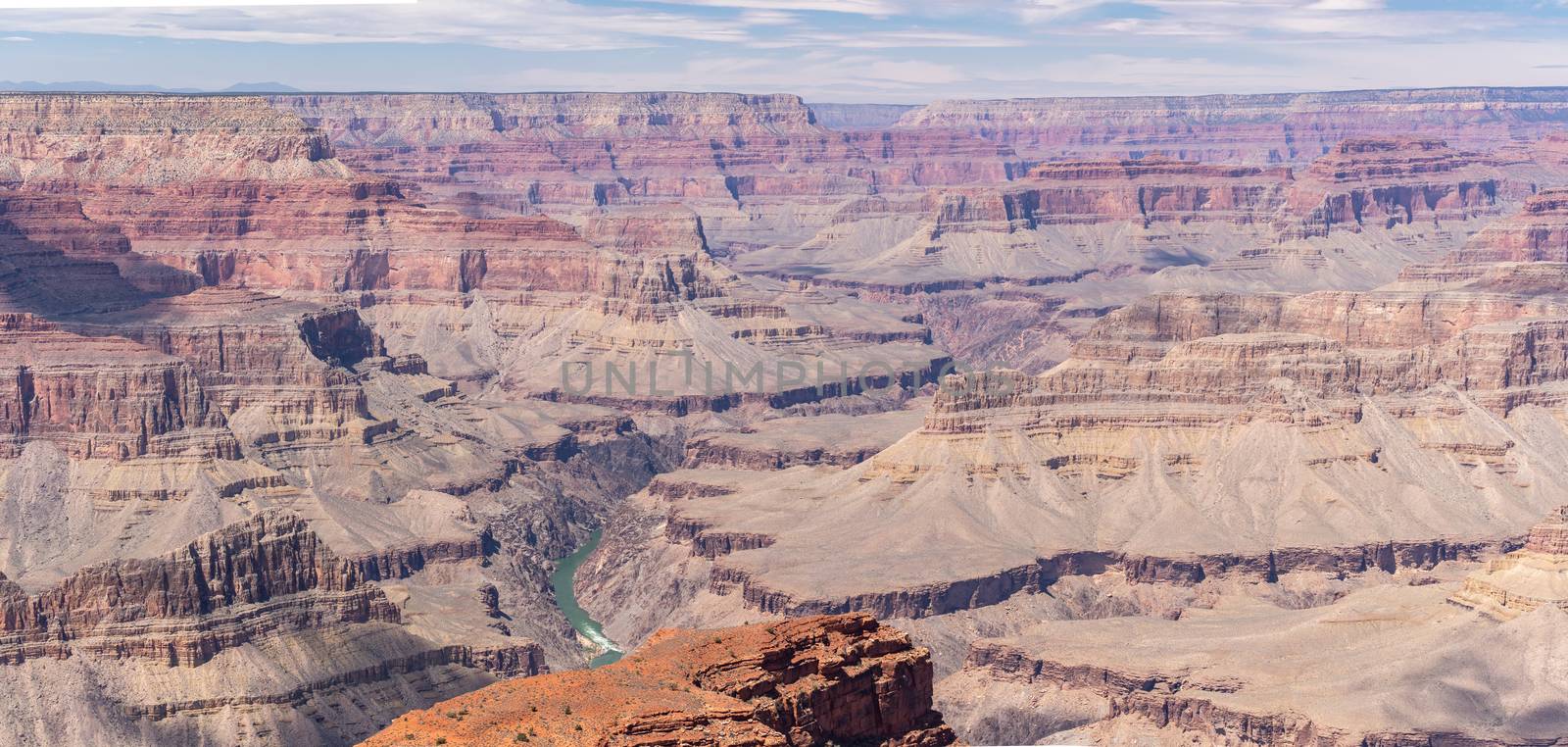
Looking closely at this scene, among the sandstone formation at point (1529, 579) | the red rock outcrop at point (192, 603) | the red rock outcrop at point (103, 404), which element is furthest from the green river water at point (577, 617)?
the sandstone formation at point (1529, 579)

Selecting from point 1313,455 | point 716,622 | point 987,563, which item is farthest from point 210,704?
point 1313,455

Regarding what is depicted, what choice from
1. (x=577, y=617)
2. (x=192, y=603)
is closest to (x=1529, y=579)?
(x=577, y=617)

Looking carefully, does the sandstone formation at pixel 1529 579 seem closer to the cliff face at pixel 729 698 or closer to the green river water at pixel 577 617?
the green river water at pixel 577 617

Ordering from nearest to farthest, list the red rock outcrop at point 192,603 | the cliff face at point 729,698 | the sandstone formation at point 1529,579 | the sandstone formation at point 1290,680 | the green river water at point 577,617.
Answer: the cliff face at point 729,698
the red rock outcrop at point 192,603
the sandstone formation at point 1290,680
the sandstone formation at point 1529,579
the green river water at point 577,617

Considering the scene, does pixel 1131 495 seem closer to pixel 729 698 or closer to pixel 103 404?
pixel 103 404

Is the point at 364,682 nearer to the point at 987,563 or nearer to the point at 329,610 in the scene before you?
the point at 329,610

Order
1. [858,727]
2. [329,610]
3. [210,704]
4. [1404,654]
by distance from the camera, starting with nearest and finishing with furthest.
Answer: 1. [858,727]
2. [210,704]
3. [329,610]
4. [1404,654]
